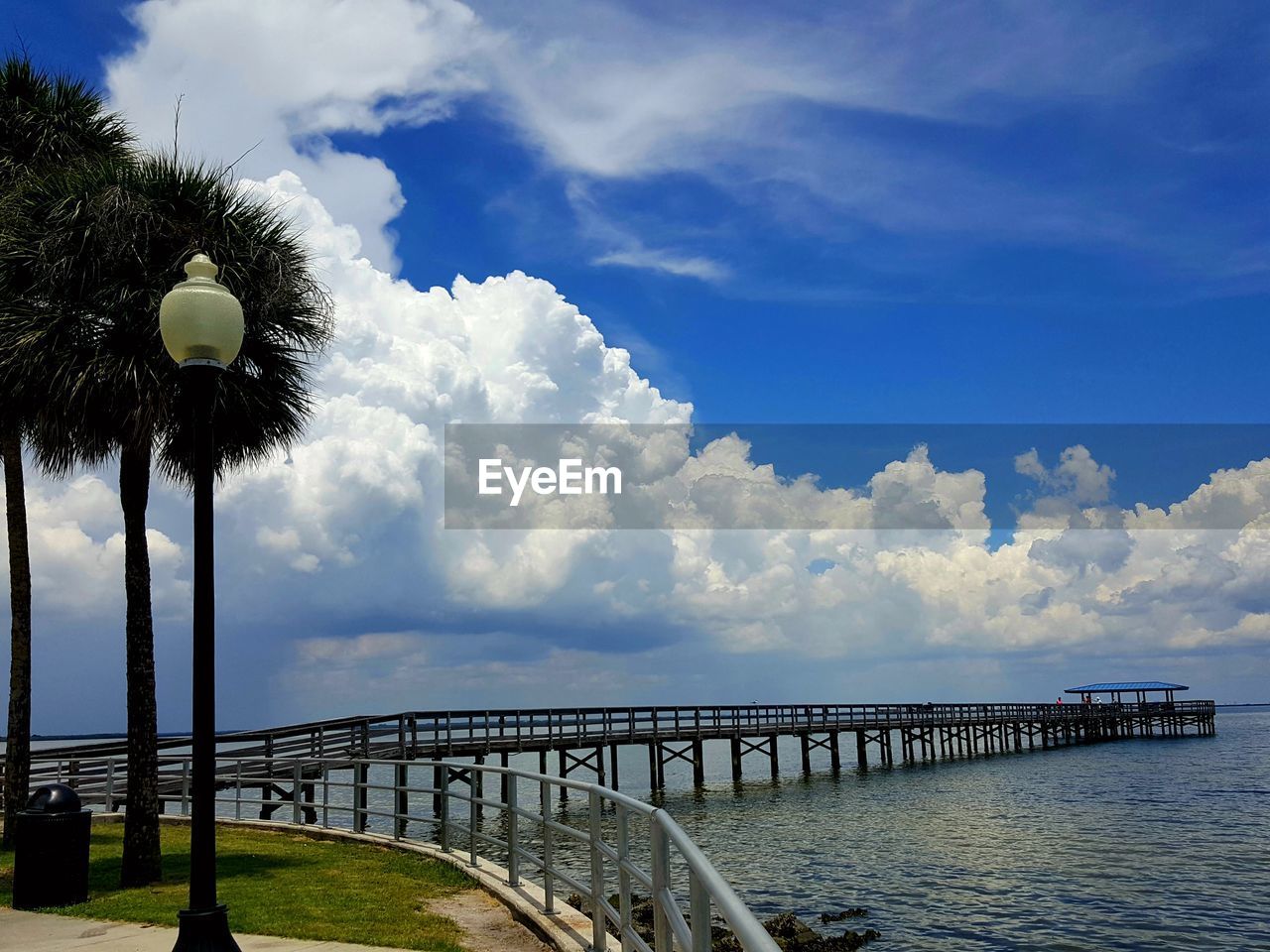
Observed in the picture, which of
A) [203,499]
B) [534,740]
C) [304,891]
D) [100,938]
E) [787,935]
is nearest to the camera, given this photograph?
[203,499]

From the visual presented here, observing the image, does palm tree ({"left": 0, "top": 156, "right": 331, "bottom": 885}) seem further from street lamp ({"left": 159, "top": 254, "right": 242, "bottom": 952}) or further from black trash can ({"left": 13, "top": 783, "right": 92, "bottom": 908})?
street lamp ({"left": 159, "top": 254, "right": 242, "bottom": 952})

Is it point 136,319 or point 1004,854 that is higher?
point 136,319

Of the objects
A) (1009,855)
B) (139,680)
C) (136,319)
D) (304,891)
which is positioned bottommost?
(1009,855)

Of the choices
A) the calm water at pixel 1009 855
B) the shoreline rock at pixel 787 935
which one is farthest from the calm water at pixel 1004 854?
the shoreline rock at pixel 787 935

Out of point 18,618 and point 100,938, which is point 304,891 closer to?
point 100,938

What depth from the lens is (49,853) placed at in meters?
10.8

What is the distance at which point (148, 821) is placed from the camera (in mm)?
12570

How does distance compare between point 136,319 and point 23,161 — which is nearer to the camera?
point 136,319

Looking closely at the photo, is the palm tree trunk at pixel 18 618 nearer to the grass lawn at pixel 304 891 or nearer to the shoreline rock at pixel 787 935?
the grass lawn at pixel 304 891

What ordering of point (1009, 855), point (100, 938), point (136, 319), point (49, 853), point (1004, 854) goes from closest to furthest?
point (100, 938) < point (49, 853) < point (136, 319) < point (1009, 855) < point (1004, 854)

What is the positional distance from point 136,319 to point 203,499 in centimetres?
630

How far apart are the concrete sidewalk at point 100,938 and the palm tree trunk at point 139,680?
2.13 m

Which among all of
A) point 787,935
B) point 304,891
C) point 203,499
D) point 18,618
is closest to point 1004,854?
point 787,935

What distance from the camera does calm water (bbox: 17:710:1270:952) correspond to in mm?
18547
